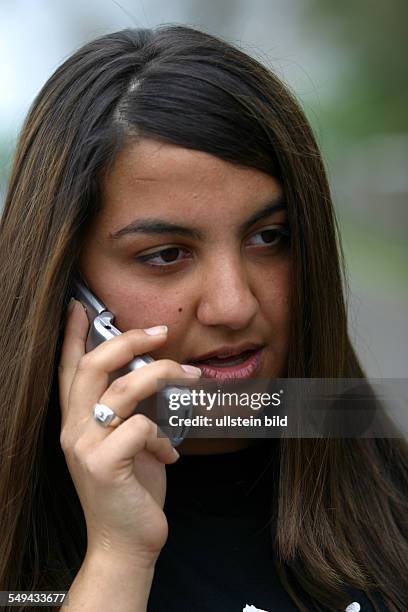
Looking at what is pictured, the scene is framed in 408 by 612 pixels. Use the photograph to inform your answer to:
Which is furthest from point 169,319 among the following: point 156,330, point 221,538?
point 221,538

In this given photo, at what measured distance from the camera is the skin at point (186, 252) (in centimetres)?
149

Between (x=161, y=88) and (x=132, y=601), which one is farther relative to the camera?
(x=161, y=88)

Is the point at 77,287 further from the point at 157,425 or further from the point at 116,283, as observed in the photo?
the point at 157,425

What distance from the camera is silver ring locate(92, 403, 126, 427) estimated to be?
4.57 feet

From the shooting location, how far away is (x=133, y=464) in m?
1.44

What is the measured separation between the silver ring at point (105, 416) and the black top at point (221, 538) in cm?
32

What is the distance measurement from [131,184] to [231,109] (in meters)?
0.24

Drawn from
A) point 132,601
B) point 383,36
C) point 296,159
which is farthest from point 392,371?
point 132,601

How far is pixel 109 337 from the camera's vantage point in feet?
5.06

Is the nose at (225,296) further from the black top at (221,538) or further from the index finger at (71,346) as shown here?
the black top at (221,538)

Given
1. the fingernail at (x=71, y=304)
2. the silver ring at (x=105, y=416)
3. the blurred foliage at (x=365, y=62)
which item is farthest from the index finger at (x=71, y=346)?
the blurred foliage at (x=365, y=62)

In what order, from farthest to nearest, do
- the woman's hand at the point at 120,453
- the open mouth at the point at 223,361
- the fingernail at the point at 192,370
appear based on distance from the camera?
the open mouth at the point at 223,361 → the fingernail at the point at 192,370 → the woman's hand at the point at 120,453

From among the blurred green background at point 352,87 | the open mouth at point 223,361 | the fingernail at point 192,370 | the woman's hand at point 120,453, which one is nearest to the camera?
the woman's hand at point 120,453

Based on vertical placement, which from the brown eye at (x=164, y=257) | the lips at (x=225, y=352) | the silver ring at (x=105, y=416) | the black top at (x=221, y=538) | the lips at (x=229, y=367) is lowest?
the black top at (x=221, y=538)
